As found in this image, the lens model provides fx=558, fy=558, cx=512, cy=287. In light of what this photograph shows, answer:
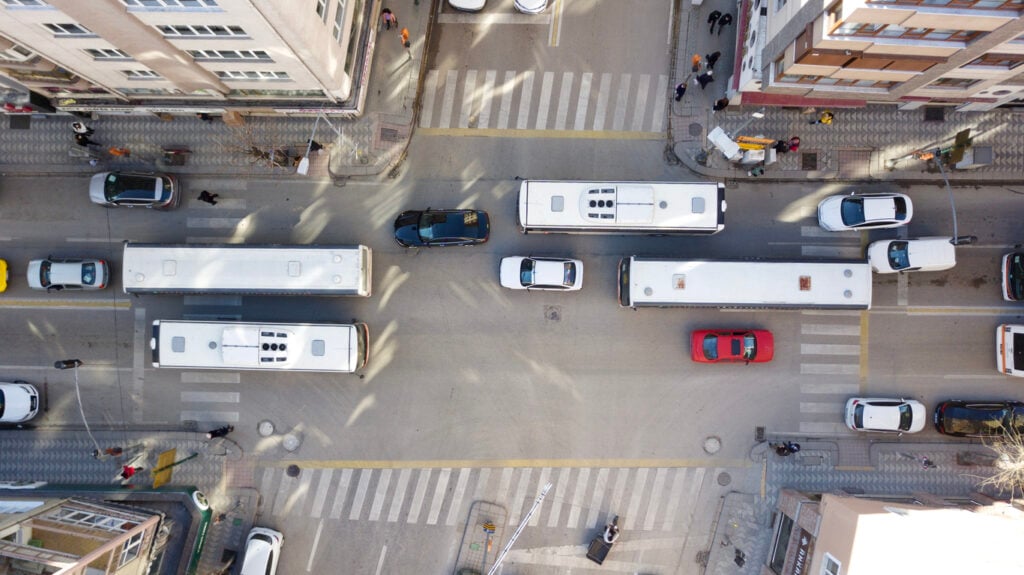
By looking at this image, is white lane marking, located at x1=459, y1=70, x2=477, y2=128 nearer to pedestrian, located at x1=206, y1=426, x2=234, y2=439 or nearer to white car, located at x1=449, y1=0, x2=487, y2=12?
white car, located at x1=449, y1=0, x2=487, y2=12

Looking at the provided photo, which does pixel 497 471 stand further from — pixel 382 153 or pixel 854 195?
Answer: pixel 854 195

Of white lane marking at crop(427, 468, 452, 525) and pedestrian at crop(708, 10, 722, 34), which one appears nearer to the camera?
pedestrian at crop(708, 10, 722, 34)

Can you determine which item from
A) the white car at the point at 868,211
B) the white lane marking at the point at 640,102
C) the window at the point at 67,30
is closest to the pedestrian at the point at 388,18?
the window at the point at 67,30

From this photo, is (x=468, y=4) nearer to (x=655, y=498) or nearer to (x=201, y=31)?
(x=201, y=31)

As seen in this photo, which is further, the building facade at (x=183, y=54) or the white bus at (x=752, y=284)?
the white bus at (x=752, y=284)

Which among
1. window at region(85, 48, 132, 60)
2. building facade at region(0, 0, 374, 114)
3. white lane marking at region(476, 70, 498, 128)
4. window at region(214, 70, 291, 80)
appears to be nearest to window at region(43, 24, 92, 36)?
building facade at region(0, 0, 374, 114)

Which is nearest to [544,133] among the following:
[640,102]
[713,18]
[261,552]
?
[640,102]

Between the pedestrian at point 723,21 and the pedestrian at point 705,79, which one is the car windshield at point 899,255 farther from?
the pedestrian at point 723,21

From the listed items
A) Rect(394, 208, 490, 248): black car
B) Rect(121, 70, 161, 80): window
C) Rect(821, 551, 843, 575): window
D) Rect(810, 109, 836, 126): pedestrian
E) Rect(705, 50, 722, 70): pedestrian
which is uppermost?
Rect(705, 50, 722, 70): pedestrian
